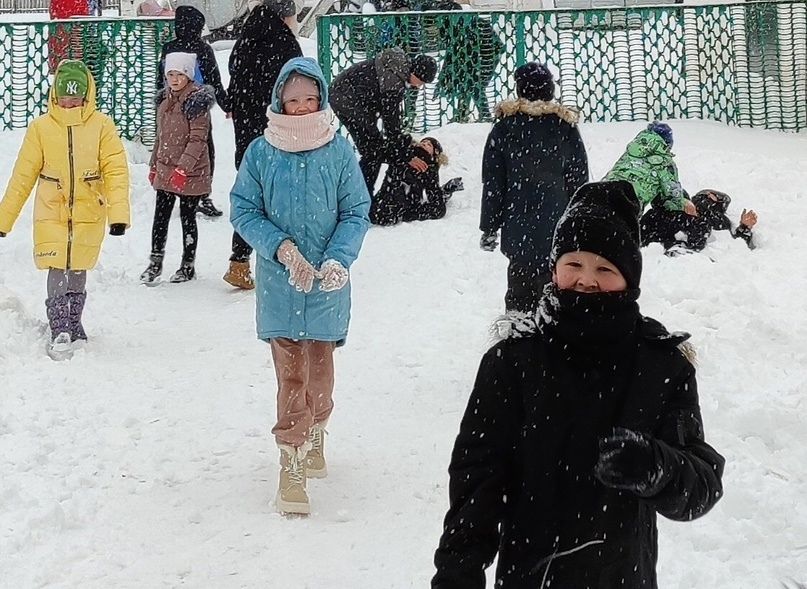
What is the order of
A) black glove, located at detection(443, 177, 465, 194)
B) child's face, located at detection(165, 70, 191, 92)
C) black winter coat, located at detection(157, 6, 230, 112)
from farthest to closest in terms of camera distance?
black glove, located at detection(443, 177, 465, 194) → black winter coat, located at detection(157, 6, 230, 112) → child's face, located at detection(165, 70, 191, 92)

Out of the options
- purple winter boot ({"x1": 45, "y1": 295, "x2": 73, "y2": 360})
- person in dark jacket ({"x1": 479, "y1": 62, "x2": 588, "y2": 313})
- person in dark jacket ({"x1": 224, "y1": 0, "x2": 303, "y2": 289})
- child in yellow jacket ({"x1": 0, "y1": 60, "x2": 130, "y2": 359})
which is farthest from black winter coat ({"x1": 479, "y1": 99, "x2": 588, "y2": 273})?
person in dark jacket ({"x1": 224, "y1": 0, "x2": 303, "y2": 289})

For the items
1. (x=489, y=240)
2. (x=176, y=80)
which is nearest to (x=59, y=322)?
(x=176, y=80)

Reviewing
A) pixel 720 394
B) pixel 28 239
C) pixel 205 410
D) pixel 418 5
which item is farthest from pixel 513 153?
pixel 418 5

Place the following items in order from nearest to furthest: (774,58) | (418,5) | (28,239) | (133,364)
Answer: (133,364) → (28,239) → (774,58) → (418,5)

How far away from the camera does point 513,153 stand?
6.07 metres

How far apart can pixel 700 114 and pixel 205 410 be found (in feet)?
30.8

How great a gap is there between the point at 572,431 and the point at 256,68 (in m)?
6.92

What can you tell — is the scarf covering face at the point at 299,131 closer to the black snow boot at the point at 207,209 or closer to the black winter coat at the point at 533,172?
the black winter coat at the point at 533,172

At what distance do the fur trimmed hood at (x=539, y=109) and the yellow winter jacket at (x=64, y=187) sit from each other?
2.67 meters

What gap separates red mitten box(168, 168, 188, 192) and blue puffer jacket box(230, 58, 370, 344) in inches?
167

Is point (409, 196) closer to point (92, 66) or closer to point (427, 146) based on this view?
point (427, 146)

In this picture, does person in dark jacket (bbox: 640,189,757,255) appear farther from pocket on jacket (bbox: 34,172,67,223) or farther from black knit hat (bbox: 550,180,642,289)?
black knit hat (bbox: 550,180,642,289)

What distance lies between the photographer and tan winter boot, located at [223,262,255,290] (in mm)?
8703

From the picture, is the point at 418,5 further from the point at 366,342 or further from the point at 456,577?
the point at 456,577
